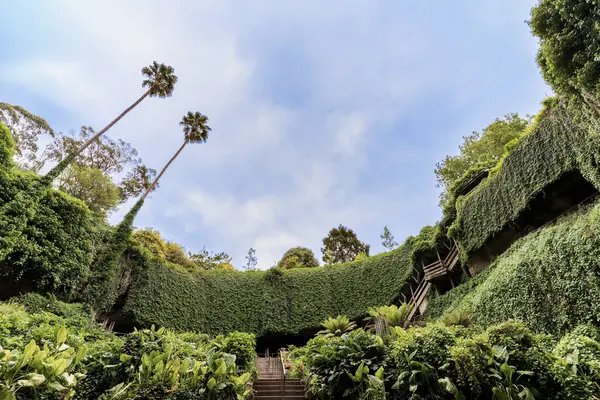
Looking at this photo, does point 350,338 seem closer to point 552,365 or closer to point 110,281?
point 552,365

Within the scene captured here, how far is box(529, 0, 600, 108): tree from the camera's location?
656 centimetres

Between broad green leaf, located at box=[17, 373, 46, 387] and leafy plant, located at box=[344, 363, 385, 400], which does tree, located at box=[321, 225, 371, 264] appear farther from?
broad green leaf, located at box=[17, 373, 46, 387]

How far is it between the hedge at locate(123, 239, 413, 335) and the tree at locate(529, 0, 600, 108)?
479 inches

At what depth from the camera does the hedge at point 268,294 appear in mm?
17766

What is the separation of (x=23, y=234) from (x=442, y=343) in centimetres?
1426

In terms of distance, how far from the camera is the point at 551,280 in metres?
7.74

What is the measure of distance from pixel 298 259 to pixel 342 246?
585 centimetres

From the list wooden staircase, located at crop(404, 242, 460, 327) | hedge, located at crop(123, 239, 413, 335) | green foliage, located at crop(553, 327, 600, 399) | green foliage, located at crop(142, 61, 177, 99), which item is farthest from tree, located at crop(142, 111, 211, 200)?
green foliage, located at crop(553, 327, 600, 399)

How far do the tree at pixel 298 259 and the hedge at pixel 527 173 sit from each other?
1836 centimetres

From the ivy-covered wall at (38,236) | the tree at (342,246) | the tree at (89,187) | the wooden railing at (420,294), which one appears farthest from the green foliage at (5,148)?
the tree at (342,246)

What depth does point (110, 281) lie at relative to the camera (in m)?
14.8

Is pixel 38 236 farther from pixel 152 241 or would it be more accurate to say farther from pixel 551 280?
pixel 551 280

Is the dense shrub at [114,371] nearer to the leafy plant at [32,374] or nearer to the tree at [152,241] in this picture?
the leafy plant at [32,374]

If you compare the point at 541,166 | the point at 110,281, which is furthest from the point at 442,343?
the point at 110,281
